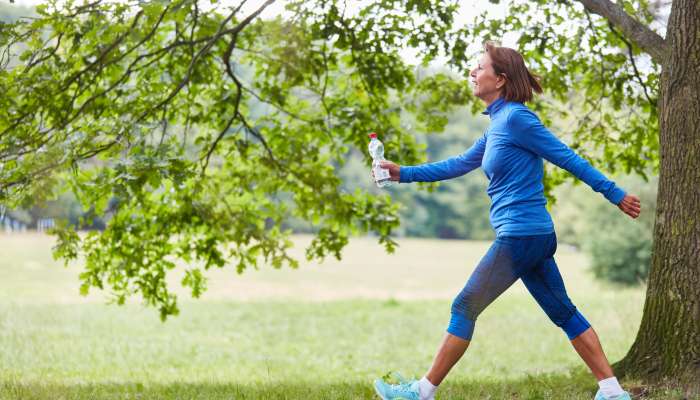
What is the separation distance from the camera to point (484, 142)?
479 centimetres

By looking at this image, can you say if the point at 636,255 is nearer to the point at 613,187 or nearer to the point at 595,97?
the point at 595,97

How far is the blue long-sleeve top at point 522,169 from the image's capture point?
428cm

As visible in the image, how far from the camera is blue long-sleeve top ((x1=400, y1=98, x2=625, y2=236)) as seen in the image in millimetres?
4277

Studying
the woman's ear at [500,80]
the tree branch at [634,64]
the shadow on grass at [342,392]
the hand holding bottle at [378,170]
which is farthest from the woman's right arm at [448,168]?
the tree branch at [634,64]

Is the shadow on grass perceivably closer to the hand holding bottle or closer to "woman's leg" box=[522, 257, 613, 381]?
"woman's leg" box=[522, 257, 613, 381]

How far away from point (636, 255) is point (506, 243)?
92.6 ft

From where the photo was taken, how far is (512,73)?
4527mm

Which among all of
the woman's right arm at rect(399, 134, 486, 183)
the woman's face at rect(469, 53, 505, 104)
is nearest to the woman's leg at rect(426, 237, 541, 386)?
the woman's right arm at rect(399, 134, 486, 183)

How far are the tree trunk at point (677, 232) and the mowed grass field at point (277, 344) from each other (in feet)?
1.33

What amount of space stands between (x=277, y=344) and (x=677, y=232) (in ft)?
45.2

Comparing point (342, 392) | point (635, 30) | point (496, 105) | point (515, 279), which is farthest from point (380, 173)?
point (635, 30)

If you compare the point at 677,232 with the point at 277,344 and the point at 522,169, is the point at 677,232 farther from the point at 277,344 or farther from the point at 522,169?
the point at 277,344

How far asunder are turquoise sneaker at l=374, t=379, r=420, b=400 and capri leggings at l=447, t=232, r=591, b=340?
402mm

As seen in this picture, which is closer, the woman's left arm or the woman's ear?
the woman's left arm
